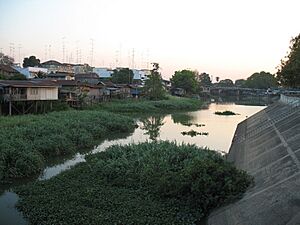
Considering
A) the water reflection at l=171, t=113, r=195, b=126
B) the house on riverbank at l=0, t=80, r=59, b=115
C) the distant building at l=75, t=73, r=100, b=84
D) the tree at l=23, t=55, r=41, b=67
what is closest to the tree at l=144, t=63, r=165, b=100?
the distant building at l=75, t=73, r=100, b=84

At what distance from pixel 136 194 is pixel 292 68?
3324cm

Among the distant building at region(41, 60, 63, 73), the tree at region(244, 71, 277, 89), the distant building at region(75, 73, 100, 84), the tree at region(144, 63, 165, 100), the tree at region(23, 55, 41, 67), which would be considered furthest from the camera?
the tree at region(244, 71, 277, 89)

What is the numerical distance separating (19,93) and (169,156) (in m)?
26.4

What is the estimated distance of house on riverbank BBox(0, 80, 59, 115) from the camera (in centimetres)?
3741

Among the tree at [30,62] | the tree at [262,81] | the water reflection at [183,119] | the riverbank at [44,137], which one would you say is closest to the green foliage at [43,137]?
the riverbank at [44,137]

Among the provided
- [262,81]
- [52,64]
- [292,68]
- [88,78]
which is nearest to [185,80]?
[88,78]

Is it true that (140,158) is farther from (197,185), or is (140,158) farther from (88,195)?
(197,185)

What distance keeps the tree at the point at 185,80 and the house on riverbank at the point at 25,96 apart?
240 ft

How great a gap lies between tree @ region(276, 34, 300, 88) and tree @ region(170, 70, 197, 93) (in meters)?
62.1

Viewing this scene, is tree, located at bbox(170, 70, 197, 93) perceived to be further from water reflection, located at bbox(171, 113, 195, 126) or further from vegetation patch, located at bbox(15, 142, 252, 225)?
vegetation patch, located at bbox(15, 142, 252, 225)

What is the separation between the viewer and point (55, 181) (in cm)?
1617

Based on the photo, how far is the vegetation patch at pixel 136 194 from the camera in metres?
12.1

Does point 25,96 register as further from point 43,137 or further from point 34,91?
point 43,137

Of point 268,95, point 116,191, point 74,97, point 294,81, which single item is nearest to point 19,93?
point 74,97
